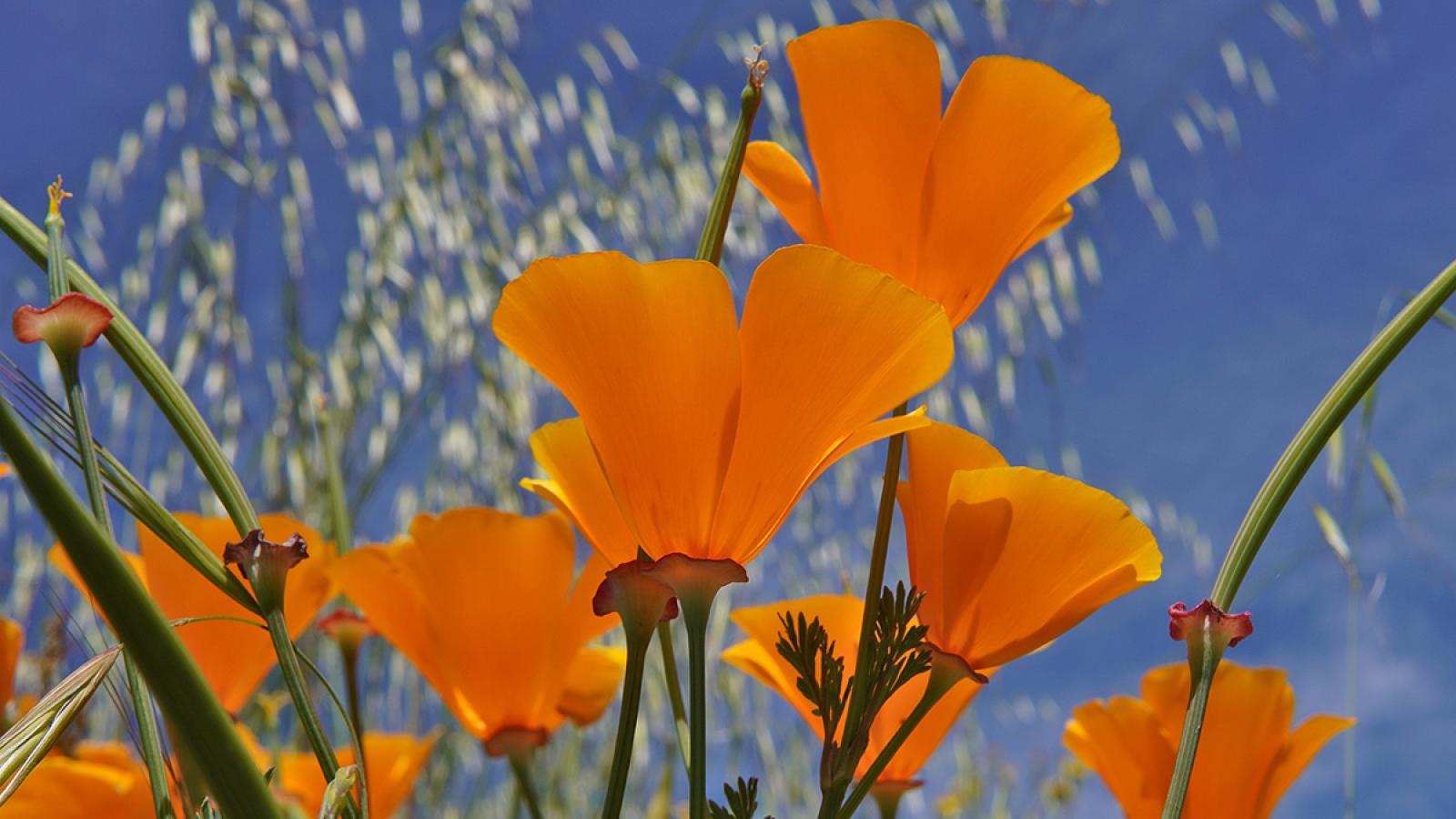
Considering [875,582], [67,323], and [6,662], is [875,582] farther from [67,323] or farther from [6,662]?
[6,662]

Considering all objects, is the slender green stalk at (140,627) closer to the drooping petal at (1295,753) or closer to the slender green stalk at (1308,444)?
the slender green stalk at (1308,444)

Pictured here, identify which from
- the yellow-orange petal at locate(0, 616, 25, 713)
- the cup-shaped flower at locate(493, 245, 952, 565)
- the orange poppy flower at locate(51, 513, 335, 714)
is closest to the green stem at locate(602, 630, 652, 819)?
the cup-shaped flower at locate(493, 245, 952, 565)

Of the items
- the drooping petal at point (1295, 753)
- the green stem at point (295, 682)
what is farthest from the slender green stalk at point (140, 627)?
the drooping petal at point (1295, 753)

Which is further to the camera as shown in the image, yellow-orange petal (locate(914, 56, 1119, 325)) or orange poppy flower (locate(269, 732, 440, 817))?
orange poppy flower (locate(269, 732, 440, 817))

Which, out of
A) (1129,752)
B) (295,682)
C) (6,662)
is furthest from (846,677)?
(6,662)

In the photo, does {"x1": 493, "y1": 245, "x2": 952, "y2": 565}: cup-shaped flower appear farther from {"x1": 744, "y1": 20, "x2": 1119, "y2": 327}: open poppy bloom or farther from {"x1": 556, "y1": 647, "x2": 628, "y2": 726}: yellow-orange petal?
{"x1": 556, "y1": 647, "x2": 628, "y2": 726}: yellow-orange petal

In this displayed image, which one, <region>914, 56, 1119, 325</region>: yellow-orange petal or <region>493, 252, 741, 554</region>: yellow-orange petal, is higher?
<region>914, 56, 1119, 325</region>: yellow-orange petal

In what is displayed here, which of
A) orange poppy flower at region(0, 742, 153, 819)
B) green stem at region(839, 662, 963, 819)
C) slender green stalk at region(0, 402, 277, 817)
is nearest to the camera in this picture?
slender green stalk at region(0, 402, 277, 817)

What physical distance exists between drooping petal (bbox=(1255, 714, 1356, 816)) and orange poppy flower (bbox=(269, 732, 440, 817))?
28cm

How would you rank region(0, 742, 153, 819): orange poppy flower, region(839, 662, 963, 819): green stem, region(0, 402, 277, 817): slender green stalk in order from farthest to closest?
region(0, 742, 153, 819): orange poppy flower
region(839, 662, 963, 819): green stem
region(0, 402, 277, 817): slender green stalk

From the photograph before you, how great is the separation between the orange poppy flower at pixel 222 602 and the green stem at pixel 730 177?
0.58 ft

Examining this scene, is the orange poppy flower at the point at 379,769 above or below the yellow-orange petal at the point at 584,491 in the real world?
below

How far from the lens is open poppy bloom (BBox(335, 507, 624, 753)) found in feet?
1.15

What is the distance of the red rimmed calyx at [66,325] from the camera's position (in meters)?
0.21
